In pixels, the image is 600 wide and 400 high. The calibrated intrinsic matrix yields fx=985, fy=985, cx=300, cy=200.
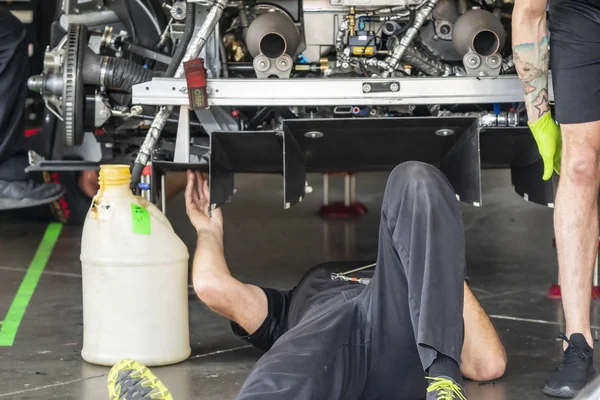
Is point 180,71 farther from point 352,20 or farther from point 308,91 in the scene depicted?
point 352,20

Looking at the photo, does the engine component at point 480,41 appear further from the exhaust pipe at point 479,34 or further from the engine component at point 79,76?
the engine component at point 79,76

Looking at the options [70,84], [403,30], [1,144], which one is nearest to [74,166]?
[70,84]

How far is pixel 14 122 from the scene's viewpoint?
5.76 metres

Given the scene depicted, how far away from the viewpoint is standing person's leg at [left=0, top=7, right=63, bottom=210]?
5578mm

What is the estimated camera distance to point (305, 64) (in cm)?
452

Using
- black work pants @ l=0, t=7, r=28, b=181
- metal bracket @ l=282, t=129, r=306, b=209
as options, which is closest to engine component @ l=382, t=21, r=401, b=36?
metal bracket @ l=282, t=129, r=306, b=209

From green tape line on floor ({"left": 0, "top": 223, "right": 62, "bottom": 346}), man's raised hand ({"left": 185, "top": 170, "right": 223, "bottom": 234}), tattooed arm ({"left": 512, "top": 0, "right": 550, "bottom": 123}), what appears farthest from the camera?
green tape line on floor ({"left": 0, "top": 223, "right": 62, "bottom": 346})

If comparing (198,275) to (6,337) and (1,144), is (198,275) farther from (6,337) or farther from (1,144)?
(1,144)

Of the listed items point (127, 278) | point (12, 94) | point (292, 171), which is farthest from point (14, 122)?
point (127, 278)

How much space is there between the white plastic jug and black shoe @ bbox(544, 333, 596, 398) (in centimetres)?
139

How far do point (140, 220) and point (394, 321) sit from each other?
44.7 inches

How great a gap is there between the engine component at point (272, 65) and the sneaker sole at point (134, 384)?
1.70m

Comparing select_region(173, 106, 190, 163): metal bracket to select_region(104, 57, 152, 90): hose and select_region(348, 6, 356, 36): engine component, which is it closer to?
select_region(104, 57, 152, 90): hose

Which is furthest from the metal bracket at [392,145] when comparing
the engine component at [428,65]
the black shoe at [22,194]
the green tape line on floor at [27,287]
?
the black shoe at [22,194]
